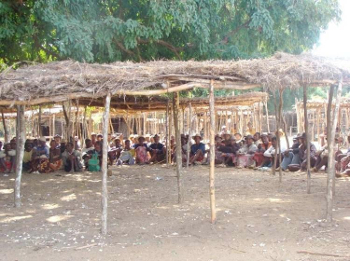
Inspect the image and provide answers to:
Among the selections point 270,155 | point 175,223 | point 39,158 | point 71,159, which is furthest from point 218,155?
point 175,223

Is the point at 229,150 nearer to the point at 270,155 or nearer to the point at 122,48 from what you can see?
the point at 270,155

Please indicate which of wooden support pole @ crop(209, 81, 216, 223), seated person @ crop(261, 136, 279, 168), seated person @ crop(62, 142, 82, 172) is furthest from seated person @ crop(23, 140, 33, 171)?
wooden support pole @ crop(209, 81, 216, 223)

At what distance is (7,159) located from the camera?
12508mm

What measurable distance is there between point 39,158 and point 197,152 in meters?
5.26

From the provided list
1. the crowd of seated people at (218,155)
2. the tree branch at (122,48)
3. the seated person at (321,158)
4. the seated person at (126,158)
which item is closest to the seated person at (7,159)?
the crowd of seated people at (218,155)

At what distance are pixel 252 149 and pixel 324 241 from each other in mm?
7708

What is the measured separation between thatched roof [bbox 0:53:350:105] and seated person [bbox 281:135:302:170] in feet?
18.3

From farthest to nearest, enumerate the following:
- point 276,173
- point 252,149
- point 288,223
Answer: point 252,149
point 276,173
point 288,223

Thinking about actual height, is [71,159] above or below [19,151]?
below

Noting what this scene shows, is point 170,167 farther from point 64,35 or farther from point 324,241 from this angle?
point 324,241

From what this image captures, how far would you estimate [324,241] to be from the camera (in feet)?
18.3

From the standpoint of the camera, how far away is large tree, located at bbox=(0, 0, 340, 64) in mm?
8922

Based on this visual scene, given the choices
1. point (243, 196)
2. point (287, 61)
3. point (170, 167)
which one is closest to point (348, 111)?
point (170, 167)

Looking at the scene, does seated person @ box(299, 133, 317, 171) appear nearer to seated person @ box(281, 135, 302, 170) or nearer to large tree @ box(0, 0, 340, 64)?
seated person @ box(281, 135, 302, 170)
